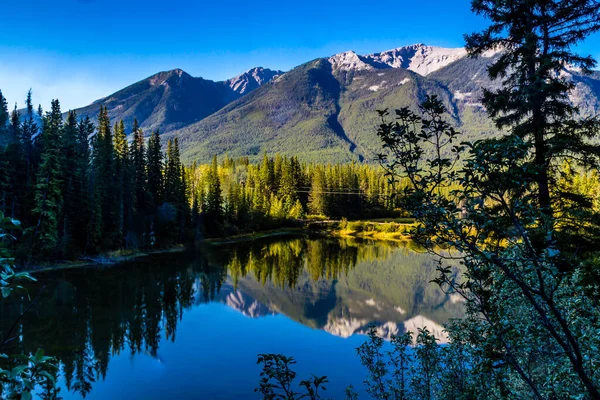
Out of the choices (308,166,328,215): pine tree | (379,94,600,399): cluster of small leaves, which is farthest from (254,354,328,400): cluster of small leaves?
(308,166,328,215): pine tree

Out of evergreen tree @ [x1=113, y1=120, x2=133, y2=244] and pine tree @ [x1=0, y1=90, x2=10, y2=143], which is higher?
pine tree @ [x1=0, y1=90, x2=10, y2=143]

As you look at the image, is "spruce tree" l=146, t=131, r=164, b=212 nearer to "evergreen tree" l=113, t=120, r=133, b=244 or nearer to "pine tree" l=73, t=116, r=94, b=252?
"evergreen tree" l=113, t=120, r=133, b=244

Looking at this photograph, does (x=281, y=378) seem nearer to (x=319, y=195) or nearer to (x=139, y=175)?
(x=139, y=175)

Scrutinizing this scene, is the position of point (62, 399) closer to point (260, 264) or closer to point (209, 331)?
point (209, 331)

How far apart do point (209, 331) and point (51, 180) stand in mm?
24187

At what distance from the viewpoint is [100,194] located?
44062mm

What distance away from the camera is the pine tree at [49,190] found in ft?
118

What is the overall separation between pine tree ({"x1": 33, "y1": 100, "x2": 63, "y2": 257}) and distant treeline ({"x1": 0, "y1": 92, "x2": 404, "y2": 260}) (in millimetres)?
90

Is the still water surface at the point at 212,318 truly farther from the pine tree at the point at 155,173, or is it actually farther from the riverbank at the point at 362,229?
the riverbank at the point at 362,229

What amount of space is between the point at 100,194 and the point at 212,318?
80.5 ft

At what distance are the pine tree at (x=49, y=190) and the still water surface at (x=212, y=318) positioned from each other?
3261 millimetres

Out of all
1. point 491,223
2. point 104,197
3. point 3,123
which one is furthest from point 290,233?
point 491,223

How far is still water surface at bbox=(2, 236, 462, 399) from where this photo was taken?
17.5 m

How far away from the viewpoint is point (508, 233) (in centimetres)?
330
